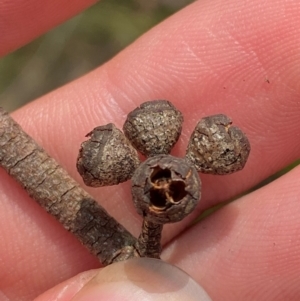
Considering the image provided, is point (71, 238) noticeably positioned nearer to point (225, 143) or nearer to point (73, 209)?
point (73, 209)

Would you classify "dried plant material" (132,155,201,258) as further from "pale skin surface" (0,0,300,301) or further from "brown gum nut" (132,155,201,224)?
"pale skin surface" (0,0,300,301)

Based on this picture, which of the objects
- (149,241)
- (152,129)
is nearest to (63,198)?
(149,241)

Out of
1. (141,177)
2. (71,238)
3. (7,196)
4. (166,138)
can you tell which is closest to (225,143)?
(166,138)

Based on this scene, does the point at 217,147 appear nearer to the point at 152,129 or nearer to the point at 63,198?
the point at 152,129

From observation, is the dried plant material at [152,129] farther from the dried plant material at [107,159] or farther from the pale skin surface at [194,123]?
the pale skin surface at [194,123]

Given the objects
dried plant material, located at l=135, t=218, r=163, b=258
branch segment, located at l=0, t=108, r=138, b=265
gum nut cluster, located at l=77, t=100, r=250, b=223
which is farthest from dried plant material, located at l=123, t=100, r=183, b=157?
branch segment, located at l=0, t=108, r=138, b=265

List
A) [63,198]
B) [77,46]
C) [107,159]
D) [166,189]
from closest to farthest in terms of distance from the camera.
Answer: [166,189]
[107,159]
[63,198]
[77,46]
